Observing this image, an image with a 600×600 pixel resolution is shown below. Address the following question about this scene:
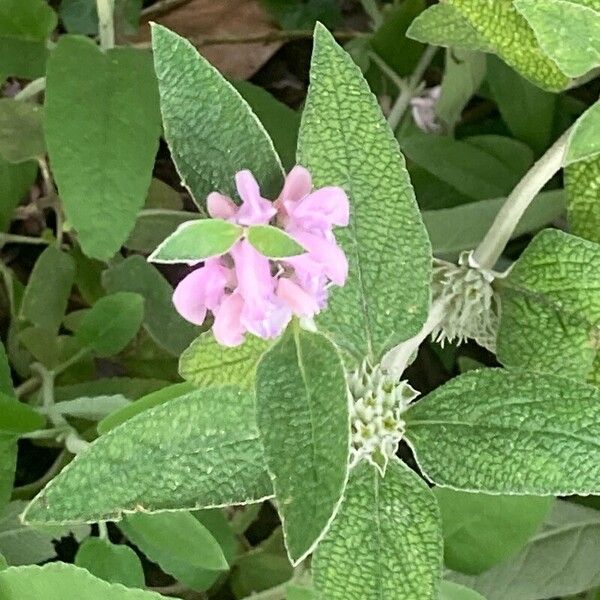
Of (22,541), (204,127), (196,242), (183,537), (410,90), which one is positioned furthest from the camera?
(410,90)

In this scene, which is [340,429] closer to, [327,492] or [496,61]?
[327,492]

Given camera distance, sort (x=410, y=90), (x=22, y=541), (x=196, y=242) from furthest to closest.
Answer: (x=410, y=90) → (x=22, y=541) → (x=196, y=242)

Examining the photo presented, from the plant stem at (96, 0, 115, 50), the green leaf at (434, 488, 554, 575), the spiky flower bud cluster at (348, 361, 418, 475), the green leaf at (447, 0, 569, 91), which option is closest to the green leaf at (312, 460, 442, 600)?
the spiky flower bud cluster at (348, 361, 418, 475)

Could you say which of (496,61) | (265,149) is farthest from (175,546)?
(496,61)

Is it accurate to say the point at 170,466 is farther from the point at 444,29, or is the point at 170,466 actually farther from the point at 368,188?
the point at 444,29

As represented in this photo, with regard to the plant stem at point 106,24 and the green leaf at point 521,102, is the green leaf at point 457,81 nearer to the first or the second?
the green leaf at point 521,102

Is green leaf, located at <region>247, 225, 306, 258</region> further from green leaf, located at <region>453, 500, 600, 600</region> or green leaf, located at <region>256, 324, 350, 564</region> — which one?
green leaf, located at <region>453, 500, 600, 600</region>

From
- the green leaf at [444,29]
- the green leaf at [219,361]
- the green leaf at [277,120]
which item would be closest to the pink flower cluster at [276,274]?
the green leaf at [219,361]

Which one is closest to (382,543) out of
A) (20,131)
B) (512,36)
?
(512,36)
